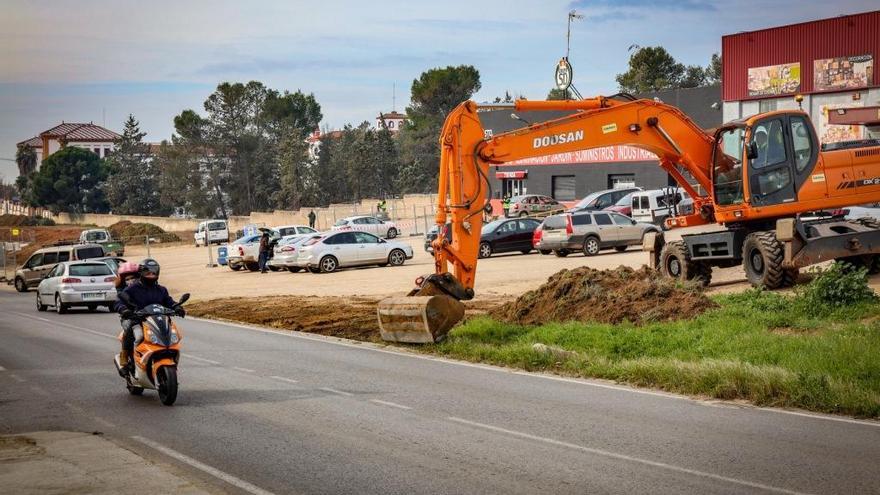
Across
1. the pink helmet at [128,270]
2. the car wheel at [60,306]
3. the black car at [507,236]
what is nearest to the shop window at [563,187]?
the black car at [507,236]

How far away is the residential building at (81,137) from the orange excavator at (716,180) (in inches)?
5883

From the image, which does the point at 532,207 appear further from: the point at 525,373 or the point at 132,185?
the point at 132,185

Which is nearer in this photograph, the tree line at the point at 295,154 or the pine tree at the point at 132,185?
the tree line at the point at 295,154

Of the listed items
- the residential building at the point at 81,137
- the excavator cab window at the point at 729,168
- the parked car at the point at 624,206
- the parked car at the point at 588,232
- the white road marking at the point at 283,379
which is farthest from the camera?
the residential building at the point at 81,137

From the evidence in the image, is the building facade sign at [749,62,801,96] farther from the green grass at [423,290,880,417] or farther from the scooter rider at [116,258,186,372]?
the scooter rider at [116,258,186,372]

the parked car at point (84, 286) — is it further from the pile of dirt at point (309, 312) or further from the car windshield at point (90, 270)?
the pile of dirt at point (309, 312)

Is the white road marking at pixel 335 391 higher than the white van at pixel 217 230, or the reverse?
the white van at pixel 217 230

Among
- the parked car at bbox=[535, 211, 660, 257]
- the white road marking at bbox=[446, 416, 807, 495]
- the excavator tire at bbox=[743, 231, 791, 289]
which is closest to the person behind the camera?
the white road marking at bbox=[446, 416, 807, 495]

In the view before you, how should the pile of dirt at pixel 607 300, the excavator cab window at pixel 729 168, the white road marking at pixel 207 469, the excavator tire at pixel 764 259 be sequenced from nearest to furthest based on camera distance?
the white road marking at pixel 207 469, the pile of dirt at pixel 607 300, the excavator tire at pixel 764 259, the excavator cab window at pixel 729 168

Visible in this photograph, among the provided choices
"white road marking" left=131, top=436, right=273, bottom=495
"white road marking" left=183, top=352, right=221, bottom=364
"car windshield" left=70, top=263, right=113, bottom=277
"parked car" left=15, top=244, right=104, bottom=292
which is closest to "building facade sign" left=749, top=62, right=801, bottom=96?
"parked car" left=15, top=244, right=104, bottom=292

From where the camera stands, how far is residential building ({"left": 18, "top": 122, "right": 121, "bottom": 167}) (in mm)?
163625

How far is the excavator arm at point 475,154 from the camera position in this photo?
1938 cm

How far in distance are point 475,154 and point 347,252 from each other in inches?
930

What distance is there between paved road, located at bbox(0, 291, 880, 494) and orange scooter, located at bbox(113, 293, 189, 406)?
311 millimetres
